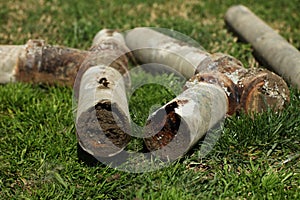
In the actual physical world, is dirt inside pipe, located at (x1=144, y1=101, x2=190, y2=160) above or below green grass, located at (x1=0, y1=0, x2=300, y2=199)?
above

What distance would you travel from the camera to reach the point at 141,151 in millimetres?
3486

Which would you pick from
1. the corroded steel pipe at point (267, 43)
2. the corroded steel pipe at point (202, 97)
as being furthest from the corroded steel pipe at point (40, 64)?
the corroded steel pipe at point (267, 43)

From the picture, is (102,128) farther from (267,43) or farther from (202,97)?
(267,43)

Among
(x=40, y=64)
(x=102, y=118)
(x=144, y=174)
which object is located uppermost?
(x=102, y=118)

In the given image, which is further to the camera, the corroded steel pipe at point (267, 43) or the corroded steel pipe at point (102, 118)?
the corroded steel pipe at point (267, 43)

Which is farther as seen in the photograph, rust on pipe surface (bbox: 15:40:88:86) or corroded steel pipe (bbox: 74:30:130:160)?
rust on pipe surface (bbox: 15:40:88:86)

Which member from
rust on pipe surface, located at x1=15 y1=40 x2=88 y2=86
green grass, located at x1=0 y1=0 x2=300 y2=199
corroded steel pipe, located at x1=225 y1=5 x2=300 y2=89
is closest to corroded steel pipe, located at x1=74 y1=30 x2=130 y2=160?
green grass, located at x1=0 y1=0 x2=300 y2=199

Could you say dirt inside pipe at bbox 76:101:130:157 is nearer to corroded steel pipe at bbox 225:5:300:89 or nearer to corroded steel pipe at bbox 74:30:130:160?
corroded steel pipe at bbox 74:30:130:160

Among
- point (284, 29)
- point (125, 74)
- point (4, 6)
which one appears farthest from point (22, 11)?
point (284, 29)

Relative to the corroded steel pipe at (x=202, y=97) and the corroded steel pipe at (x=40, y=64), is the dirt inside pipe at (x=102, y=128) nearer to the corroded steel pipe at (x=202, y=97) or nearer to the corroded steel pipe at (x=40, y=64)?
the corroded steel pipe at (x=202, y=97)

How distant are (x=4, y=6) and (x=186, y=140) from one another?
381 cm

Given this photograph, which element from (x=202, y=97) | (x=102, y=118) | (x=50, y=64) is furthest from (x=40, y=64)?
(x=202, y=97)

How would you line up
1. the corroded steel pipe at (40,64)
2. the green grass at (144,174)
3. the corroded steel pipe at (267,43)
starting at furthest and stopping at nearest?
the corroded steel pipe at (40,64), the corroded steel pipe at (267,43), the green grass at (144,174)

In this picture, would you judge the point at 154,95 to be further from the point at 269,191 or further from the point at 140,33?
the point at 269,191
